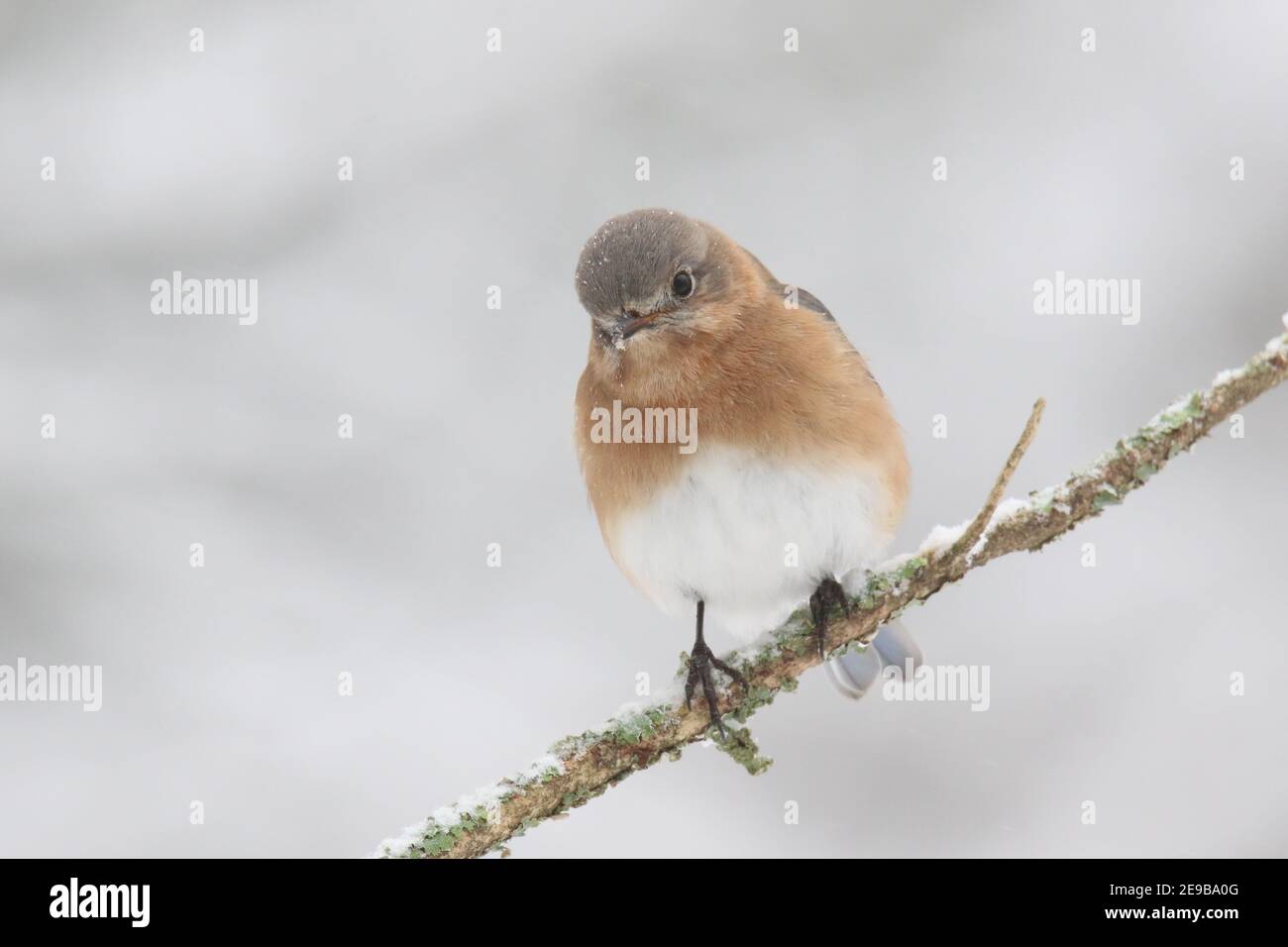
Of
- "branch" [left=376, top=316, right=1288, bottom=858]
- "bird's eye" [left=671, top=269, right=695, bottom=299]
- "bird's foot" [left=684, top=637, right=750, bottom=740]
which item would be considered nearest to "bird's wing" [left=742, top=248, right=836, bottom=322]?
"bird's eye" [left=671, top=269, right=695, bottom=299]

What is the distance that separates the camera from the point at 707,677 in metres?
4.34

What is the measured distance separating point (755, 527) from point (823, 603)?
1.19 feet

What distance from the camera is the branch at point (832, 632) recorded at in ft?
11.8

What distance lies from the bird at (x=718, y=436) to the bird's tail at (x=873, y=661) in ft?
2.31

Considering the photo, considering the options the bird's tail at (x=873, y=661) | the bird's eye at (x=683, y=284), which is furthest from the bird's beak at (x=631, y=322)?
the bird's tail at (x=873, y=661)

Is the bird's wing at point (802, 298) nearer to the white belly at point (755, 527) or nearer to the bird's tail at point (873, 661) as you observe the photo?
the white belly at point (755, 527)

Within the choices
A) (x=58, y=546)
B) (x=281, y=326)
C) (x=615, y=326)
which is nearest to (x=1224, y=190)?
(x=615, y=326)

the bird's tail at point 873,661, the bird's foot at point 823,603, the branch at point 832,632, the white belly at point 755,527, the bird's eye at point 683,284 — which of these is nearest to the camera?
the branch at point 832,632

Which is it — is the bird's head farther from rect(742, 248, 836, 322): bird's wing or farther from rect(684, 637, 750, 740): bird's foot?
rect(684, 637, 750, 740): bird's foot

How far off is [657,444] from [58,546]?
5.93m

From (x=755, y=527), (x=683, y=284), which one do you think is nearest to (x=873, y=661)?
(x=755, y=527)

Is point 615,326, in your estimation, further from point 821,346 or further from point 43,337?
point 43,337

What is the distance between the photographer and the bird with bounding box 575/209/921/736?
15.3ft

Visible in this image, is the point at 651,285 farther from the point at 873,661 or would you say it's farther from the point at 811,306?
the point at 873,661
